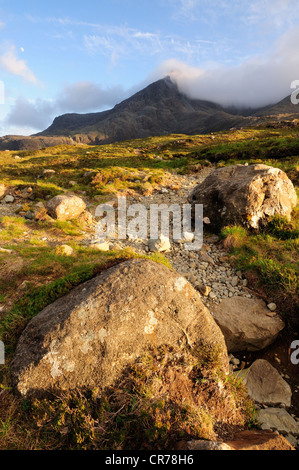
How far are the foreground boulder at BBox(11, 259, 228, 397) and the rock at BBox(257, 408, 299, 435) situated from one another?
135cm

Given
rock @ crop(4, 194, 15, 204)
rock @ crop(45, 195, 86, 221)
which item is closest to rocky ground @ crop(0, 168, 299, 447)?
rock @ crop(45, 195, 86, 221)

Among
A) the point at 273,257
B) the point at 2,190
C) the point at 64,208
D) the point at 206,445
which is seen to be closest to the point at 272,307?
the point at 273,257

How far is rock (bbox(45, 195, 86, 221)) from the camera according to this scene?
12383 mm

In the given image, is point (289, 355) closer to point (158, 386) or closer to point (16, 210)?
point (158, 386)

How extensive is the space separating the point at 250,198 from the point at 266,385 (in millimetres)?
7390

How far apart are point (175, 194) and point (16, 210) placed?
1113 cm

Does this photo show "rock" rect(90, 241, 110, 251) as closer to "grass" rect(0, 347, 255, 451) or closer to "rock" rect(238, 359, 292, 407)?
"grass" rect(0, 347, 255, 451)

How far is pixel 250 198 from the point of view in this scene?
10031mm

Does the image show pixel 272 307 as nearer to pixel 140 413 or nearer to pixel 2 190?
pixel 140 413

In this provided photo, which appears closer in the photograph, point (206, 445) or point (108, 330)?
point (206, 445)

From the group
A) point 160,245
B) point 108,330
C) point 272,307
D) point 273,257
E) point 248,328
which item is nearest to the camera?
point 108,330

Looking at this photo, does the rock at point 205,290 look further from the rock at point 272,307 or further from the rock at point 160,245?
the rock at point 160,245

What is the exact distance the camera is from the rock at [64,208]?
12.4 m

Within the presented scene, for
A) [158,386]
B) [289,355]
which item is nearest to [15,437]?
[158,386]
